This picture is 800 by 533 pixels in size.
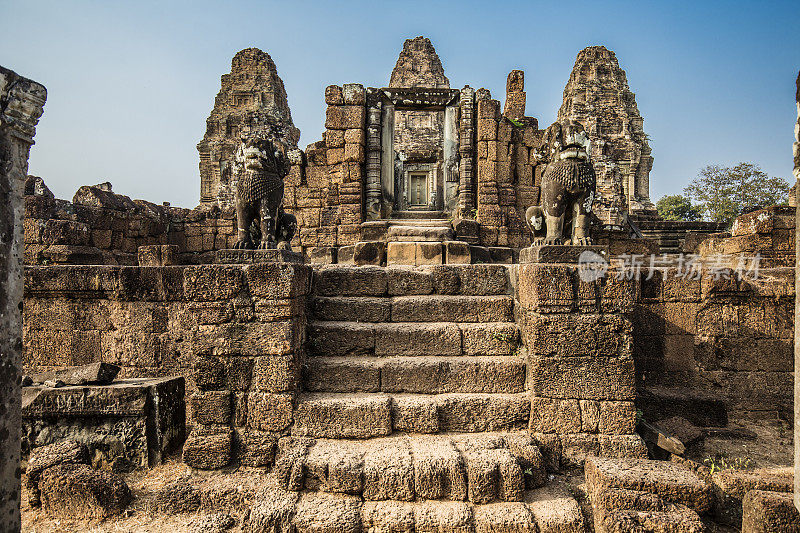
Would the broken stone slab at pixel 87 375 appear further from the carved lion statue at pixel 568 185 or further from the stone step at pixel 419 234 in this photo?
the stone step at pixel 419 234

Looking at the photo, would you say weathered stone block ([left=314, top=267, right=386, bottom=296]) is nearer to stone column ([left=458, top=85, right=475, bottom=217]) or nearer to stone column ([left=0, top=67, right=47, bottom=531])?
stone column ([left=0, top=67, right=47, bottom=531])

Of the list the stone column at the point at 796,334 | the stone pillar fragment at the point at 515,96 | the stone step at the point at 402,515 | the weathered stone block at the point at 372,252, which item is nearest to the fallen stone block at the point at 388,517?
the stone step at the point at 402,515

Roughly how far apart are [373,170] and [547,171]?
16.9 feet

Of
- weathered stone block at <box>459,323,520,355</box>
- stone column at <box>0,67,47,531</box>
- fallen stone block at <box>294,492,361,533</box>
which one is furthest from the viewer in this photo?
weathered stone block at <box>459,323,520,355</box>

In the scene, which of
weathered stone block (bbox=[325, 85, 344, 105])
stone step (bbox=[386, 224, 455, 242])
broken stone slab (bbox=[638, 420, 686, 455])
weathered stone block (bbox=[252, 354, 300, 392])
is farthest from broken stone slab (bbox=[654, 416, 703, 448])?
weathered stone block (bbox=[325, 85, 344, 105])

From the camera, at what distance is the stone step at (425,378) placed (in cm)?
372

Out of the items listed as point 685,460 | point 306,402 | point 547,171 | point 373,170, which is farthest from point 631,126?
point 306,402

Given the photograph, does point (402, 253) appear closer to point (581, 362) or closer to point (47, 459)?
point (581, 362)

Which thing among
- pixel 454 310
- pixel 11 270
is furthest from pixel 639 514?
pixel 11 270

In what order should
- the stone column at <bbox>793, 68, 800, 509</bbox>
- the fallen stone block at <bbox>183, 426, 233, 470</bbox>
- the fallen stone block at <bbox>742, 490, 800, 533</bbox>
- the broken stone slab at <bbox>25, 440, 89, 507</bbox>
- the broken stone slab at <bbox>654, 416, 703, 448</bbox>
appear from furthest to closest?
the broken stone slab at <bbox>654, 416, 703, 448</bbox> < the fallen stone block at <bbox>183, 426, 233, 470</bbox> < the broken stone slab at <bbox>25, 440, 89, 507</bbox> < the fallen stone block at <bbox>742, 490, 800, 533</bbox> < the stone column at <bbox>793, 68, 800, 509</bbox>

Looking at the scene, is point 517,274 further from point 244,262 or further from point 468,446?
point 244,262

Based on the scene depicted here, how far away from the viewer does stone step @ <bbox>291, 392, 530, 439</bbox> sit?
3355mm

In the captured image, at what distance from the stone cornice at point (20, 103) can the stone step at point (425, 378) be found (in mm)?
2624

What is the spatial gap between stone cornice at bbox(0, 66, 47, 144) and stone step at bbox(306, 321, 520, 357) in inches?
102
